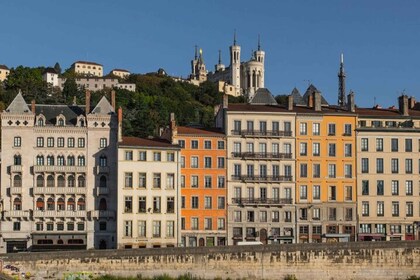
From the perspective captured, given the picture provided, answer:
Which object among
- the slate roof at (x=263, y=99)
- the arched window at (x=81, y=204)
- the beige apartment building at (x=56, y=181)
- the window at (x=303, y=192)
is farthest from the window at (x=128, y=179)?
the slate roof at (x=263, y=99)

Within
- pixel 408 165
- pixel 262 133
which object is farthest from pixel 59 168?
pixel 408 165

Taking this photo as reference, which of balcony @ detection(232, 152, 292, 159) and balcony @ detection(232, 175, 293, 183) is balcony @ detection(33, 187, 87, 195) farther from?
balcony @ detection(232, 152, 292, 159)

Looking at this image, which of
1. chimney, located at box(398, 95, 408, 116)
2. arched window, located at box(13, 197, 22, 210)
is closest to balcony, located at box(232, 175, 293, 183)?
chimney, located at box(398, 95, 408, 116)

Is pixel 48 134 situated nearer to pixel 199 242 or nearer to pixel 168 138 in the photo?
pixel 168 138

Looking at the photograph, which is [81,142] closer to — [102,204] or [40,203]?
[102,204]

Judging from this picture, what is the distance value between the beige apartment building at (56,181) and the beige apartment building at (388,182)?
22.2 meters

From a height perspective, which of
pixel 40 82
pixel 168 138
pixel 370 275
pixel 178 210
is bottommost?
pixel 370 275

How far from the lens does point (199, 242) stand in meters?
74.4

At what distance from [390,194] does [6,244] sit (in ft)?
110

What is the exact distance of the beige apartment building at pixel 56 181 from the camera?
71188 mm

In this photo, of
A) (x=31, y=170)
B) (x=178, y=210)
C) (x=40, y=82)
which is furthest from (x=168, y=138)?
(x=40, y=82)

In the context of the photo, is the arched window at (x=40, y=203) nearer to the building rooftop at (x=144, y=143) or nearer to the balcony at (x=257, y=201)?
the building rooftop at (x=144, y=143)

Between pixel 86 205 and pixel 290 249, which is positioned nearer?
pixel 290 249

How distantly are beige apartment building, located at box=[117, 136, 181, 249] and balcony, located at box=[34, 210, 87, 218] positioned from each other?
354 cm
